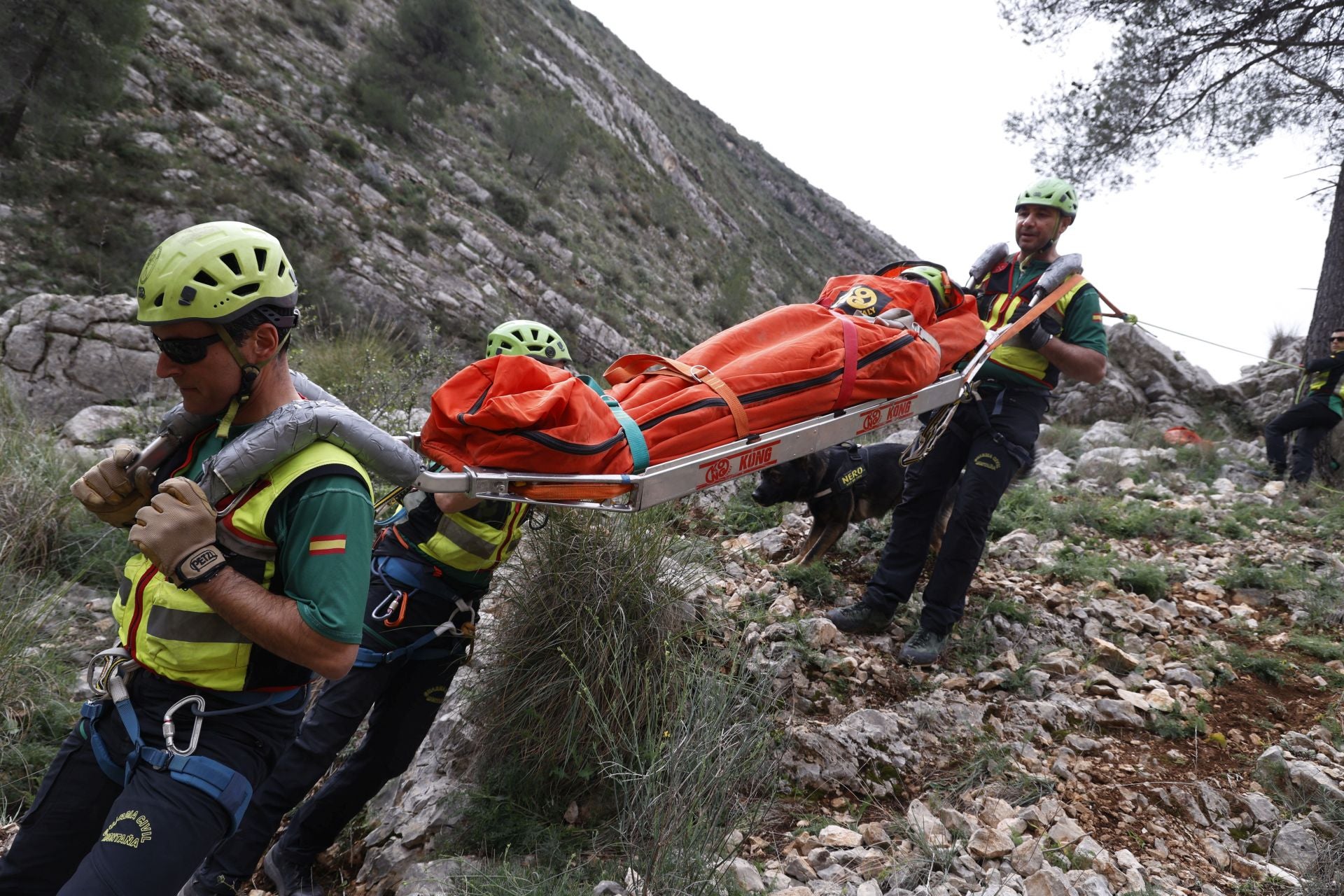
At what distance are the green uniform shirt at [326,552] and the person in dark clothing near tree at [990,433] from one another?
10.6ft

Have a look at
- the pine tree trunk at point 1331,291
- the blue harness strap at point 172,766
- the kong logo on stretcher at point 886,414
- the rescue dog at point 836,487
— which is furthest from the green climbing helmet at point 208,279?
the pine tree trunk at point 1331,291

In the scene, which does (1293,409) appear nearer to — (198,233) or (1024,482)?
(1024,482)

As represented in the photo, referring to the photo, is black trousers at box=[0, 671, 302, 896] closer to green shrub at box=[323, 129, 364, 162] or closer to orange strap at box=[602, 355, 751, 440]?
orange strap at box=[602, 355, 751, 440]

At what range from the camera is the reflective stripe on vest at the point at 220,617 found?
1.84 meters

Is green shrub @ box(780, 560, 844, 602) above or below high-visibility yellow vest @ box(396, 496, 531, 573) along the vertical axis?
below

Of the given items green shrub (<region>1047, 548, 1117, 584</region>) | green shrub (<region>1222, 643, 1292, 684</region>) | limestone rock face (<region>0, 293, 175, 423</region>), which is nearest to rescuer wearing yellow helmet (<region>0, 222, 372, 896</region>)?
green shrub (<region>1222, 643, 1292, 684</region>)

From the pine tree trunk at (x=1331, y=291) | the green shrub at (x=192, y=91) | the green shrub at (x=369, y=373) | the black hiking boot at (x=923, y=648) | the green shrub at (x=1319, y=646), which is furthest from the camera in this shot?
the green shrub at (x=192, y=91)

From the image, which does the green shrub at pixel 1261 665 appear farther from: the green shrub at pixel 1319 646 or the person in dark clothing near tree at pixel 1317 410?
the person in dark clothing near tree at pixel 1317 410

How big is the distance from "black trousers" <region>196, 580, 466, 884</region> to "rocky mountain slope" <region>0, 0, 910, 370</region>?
192 inches

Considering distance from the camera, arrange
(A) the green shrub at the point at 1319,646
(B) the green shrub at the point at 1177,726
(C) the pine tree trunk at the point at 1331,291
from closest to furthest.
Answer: (B) the green shrub at the point at 1177,726 < (A) the green shrub at the point at 1319,646 < (C) the pine tree trunk at the point at 1331,291

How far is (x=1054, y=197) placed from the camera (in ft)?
14.0

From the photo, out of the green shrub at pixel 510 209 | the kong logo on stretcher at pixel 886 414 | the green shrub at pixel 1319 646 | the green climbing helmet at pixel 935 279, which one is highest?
the green shrub at pixel 510 209

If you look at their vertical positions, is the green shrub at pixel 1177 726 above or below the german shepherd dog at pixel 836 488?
below

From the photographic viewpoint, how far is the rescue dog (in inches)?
202
